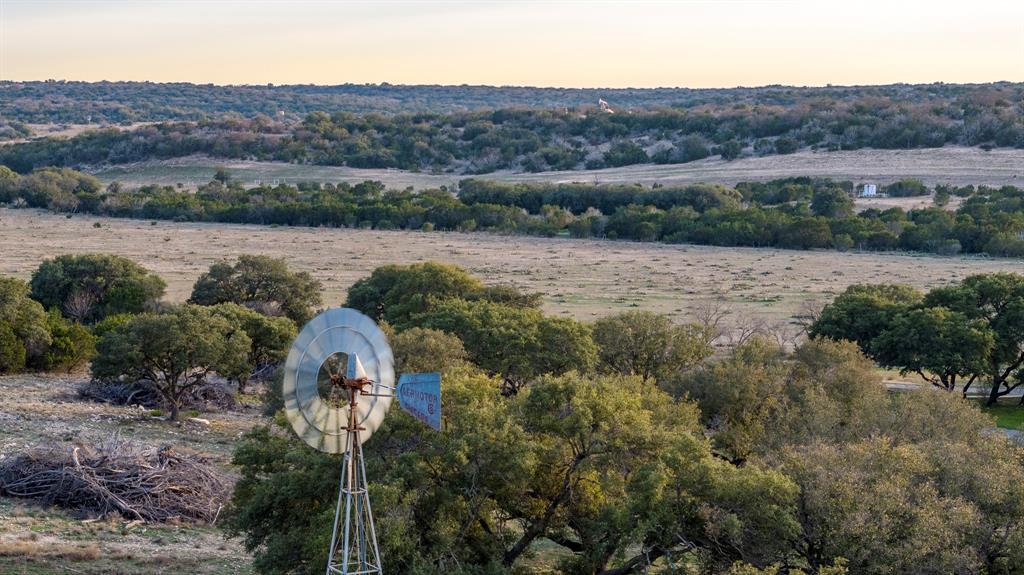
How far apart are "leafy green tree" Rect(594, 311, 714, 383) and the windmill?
19.7m

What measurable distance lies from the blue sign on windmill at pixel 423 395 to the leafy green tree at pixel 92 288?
1378 inches

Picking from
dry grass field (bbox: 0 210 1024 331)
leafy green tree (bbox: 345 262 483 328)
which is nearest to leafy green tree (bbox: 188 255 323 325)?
leafy green tree (bbox: 345 262 483 328)

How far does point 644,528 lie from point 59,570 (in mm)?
9000

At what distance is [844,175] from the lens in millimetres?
106062

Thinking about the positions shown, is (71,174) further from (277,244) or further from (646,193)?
(646,193)

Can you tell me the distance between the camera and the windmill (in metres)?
13.3

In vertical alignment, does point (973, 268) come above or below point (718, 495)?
below

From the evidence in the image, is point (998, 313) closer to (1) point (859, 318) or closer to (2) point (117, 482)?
(1) point (859, 318)

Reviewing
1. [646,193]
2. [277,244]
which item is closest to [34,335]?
[277,244]

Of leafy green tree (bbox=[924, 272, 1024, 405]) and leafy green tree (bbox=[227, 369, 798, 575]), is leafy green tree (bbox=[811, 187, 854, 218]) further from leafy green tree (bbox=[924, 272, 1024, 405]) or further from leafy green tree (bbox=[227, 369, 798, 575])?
leafy green tree (bbox=[227, 369, 798, 575])

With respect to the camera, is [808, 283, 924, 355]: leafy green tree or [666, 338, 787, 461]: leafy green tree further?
[808, 283, 924, 355]: leafy green tree

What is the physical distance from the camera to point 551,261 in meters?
68.8

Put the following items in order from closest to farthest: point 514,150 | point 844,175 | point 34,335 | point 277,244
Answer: point 34,335
point 277,244
point 844,175
point 514,150

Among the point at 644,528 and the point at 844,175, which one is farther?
the point at 844,175
